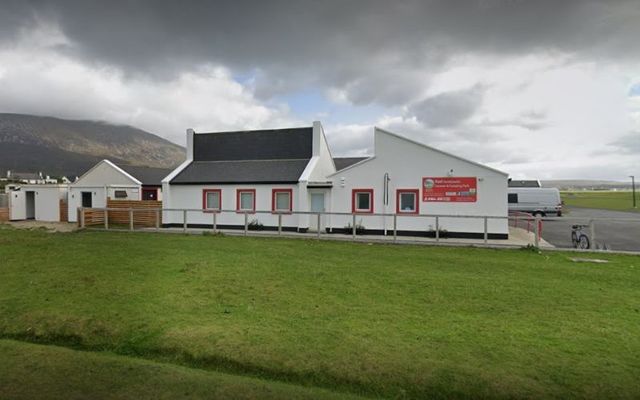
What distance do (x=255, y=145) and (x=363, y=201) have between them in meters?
8.28

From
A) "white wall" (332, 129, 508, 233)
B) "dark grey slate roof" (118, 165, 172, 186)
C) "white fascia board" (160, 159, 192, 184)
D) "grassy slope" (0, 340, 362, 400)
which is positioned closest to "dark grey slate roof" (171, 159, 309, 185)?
"white fascia board" (160, 159, 192, 184)

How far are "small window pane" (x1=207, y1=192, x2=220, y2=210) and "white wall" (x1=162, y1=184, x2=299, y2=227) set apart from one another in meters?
0.34

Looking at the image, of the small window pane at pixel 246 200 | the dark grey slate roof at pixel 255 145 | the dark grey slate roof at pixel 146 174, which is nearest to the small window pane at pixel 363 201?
the dark grey slate roof at pixel 255 145

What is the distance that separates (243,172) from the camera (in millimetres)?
23047

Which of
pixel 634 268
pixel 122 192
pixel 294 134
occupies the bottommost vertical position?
pixel 634 268

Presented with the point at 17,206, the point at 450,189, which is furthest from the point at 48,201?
the point at 450,189

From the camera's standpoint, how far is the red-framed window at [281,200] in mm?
21473

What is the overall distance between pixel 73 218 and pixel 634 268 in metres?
29.8

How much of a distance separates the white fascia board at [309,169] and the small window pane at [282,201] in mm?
1449

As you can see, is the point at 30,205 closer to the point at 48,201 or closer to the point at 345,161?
the point at 48,201

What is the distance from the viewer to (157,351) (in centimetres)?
488

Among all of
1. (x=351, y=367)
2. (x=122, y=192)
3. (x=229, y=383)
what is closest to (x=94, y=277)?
(x=229, y=383)

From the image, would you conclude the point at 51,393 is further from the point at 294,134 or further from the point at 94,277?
the point at 294,134

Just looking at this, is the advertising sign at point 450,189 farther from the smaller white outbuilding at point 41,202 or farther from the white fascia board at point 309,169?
the smaller white outbuilding at point 41,202
